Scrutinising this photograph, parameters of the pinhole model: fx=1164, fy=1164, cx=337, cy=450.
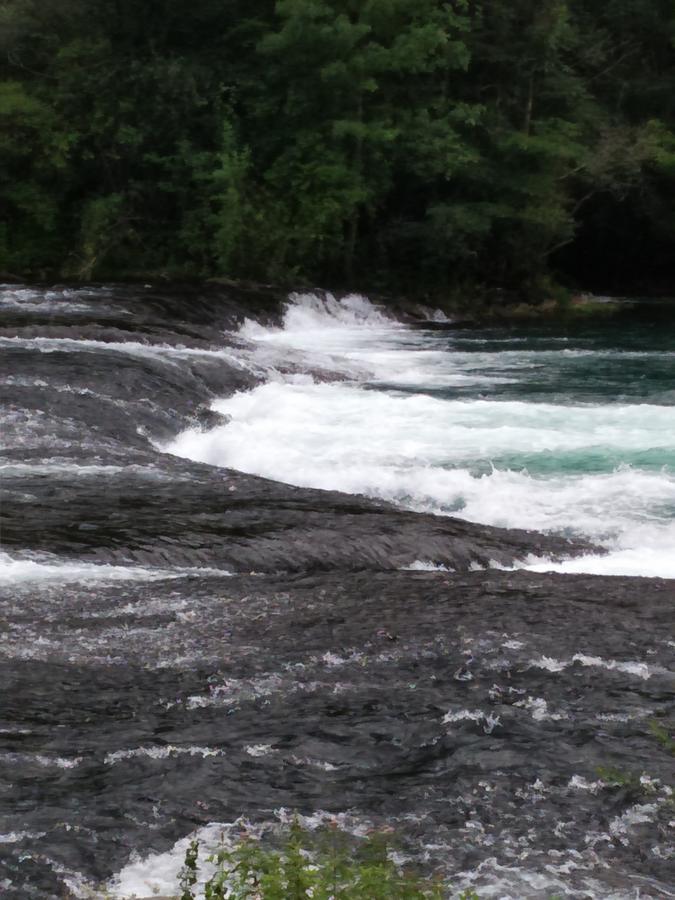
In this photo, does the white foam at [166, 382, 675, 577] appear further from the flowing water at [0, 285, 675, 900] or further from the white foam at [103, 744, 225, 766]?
the white foam at [103, 744, 225, 766]

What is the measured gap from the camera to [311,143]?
27281mm

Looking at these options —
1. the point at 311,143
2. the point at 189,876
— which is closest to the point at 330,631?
the point at 189,876

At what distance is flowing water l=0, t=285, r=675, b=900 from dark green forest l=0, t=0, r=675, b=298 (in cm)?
1416

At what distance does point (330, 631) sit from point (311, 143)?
2244 centimetres

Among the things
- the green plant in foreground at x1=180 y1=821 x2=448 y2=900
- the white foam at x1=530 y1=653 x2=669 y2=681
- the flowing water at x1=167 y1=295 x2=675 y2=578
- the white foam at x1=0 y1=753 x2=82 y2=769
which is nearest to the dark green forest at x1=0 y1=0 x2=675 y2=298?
the flowing water at x1=167 y1=295 x2=675 y2=578

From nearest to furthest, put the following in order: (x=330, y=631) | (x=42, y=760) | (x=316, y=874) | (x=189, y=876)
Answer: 1. (x=316, y=874)
2. (x=189, y=876)
3. (x=42, y=760)
4. (x=330, y=631)

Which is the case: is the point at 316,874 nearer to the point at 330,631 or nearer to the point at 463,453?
the point at 330,631

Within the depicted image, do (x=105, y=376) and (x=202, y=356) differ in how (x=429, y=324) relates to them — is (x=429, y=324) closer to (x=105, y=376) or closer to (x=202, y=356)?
(x=202, y=356)

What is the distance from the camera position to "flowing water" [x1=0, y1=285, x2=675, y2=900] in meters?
4.35

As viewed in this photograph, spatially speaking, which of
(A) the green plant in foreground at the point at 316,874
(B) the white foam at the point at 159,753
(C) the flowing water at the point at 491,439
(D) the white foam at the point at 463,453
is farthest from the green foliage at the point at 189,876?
(C) the flowing water at the point at 491,439

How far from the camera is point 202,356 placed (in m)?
15.8

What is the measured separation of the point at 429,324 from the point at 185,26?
10.3m

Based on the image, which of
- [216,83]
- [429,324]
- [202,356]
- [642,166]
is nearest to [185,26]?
[216,83]

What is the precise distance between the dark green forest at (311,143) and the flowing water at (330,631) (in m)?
14.2
